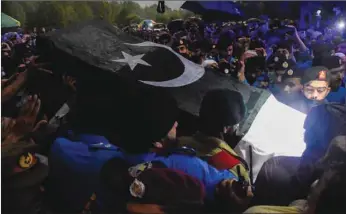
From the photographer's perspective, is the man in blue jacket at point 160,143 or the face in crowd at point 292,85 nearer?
the man in blue jacket at point 160,143

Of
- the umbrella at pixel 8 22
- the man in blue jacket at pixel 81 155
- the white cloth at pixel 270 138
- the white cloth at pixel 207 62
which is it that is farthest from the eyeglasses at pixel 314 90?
the umbrella at pixel 8 22

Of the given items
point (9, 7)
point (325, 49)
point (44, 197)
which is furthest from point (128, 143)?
point (325, 49)

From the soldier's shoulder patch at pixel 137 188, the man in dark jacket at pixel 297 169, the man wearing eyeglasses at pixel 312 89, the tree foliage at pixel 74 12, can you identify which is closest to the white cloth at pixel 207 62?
the tree foliage at pixel 74 12

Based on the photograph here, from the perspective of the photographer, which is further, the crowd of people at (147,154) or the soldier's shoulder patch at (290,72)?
the soldier's shoulder patch at (290,72)

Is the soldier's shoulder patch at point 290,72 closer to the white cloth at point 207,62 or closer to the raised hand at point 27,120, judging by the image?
the white cloth at point 207,62

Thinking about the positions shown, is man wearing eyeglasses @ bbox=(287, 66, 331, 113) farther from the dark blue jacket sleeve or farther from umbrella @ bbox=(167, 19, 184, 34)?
umbrella @ bbox=(167, 19, 184, 34)

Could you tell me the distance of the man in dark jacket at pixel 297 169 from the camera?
2.03 metres

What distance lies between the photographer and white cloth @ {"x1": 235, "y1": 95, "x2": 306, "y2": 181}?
2.04 m

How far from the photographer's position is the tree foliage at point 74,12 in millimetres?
2018

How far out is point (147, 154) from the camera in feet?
6.57

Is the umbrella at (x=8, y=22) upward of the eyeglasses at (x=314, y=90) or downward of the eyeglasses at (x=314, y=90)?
upward

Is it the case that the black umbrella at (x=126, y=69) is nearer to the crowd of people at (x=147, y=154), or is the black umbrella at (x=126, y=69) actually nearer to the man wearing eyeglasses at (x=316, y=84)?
the crowd of people at (x=147, y=154)

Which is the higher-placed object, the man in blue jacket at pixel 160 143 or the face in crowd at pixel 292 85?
the face in crowd at pixel 292 85

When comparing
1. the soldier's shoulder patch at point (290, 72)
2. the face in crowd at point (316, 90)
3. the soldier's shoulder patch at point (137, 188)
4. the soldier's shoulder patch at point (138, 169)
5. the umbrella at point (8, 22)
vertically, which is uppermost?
the umbrella at point (8, 22)
